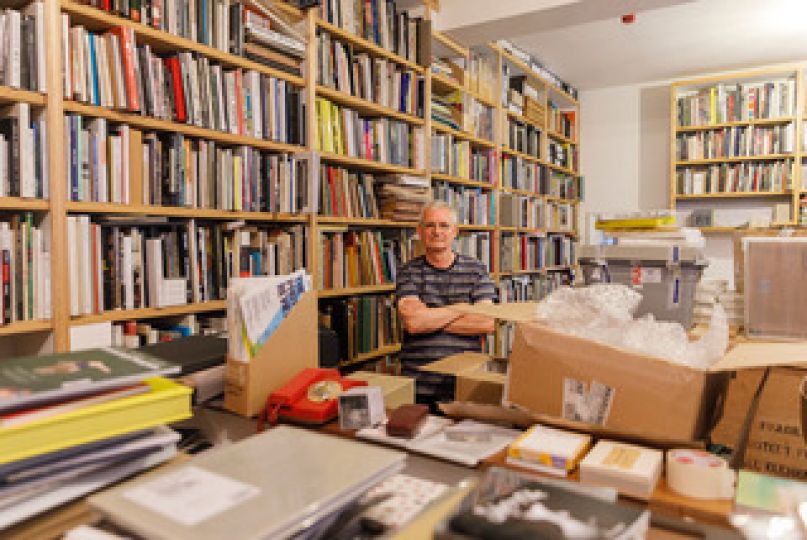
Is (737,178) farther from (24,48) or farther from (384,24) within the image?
(24,48)

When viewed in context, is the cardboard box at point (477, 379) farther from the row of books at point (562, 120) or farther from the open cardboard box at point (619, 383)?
the row of books at point (562, 120)

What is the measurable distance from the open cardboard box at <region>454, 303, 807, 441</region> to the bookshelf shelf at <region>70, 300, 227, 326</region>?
46.7 inches

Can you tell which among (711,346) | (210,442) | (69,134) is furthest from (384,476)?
(69,134)

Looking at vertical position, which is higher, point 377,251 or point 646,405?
point 377,251

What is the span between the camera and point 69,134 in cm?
167

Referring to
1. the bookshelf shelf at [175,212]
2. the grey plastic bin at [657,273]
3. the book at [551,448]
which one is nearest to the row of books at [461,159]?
the bookshelf shelf at [175,212]

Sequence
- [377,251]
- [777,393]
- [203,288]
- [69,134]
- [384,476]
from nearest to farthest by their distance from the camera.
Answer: [384,476] → [69,134] → [777,393] → [203,288] → [377,251]

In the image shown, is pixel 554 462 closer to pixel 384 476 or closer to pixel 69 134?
pixel 384 476

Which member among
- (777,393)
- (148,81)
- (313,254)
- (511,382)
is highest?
(148,81)

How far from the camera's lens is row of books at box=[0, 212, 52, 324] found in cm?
154

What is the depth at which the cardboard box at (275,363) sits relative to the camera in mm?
1168

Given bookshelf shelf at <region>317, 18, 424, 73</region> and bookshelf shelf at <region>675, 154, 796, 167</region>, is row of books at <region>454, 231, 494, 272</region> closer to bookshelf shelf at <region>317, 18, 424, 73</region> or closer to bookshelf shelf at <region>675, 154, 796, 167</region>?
bookshelf shelf at <region>317, 18, 424, 73</region>

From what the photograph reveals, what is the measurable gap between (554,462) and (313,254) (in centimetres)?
186

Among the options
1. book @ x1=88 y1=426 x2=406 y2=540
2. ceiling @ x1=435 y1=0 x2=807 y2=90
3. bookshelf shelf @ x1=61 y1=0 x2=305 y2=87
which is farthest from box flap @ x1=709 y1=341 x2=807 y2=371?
ceiling @ x1=435 y1=0 x2=807 y2=90
